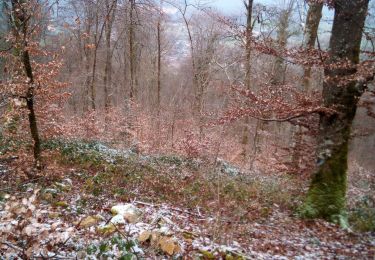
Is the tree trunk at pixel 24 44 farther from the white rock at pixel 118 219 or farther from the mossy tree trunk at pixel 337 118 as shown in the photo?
the mossy tree trunk at pixel 337 118

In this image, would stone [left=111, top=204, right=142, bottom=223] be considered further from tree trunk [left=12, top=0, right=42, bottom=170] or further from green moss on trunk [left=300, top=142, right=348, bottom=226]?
green moss on trunk [left=300, top=142, right=348, bottom=226]

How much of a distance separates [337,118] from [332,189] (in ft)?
5.16

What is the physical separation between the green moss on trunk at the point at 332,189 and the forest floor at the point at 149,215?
262 mm

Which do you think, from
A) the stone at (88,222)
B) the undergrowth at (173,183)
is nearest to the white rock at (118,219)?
the stone at (88,222)

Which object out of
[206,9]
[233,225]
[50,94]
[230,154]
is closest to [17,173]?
[50,94]

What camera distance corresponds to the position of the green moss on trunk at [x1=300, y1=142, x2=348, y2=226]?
7.94 meters

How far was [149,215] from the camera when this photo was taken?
7.46 m

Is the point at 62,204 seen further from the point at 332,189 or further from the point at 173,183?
the point at 332,189

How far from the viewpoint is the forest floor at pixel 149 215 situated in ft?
15.8

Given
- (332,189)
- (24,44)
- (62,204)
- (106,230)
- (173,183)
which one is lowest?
(173,183)

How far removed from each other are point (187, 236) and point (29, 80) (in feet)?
14.7

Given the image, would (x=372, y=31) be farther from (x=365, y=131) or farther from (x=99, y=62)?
(x=99, y=62)

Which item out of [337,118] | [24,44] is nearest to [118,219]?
[24,44]

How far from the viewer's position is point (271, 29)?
19.8 meters
